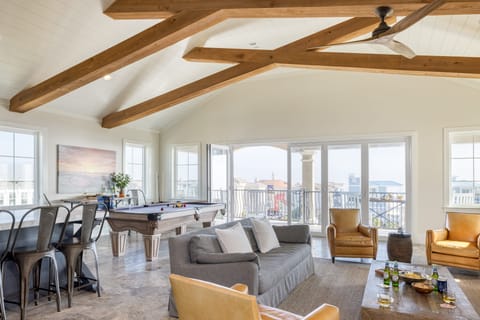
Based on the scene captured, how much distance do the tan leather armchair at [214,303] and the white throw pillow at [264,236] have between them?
6.51 feet

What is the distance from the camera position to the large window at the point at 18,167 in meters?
5.62

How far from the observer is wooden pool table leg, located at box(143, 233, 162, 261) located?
502 cm

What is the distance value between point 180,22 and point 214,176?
202 inches

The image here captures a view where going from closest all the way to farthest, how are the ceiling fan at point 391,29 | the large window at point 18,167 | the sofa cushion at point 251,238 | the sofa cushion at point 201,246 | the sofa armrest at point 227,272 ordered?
1. the ceiling fan at point 391,29
2. the sofa armrest at point 227,272
3. the sofa cushion at point 201,246
4. the sofa cushion at point 251,238
5. the large window at point 18,167

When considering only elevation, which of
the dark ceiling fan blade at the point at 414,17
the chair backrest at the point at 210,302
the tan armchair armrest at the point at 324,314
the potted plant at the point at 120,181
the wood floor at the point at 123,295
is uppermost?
the dark ceiling fan blade at the point at 414,17

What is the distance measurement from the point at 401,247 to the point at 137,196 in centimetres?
586

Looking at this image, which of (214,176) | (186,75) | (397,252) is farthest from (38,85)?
(397,252)

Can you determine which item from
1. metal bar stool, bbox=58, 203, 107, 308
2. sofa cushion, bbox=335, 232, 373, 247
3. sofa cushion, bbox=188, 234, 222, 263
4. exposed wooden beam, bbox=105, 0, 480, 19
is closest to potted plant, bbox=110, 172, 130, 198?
metal bar stool, bbox=58, 203, 107, 308

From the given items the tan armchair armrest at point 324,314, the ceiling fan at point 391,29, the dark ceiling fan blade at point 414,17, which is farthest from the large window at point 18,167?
the dark ceiling fan blade at point 414,17

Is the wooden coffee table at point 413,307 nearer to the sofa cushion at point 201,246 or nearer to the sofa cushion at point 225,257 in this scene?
the sofa cushion at point 225,257

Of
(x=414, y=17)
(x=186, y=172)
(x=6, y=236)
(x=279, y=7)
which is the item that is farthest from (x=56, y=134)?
(x=414, y=17)

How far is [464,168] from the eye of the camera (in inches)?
246

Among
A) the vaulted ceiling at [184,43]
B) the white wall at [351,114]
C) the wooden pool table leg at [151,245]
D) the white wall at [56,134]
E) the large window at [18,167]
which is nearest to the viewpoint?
the vaulted ceiling at [184,43]

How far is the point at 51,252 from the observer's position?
3219mm
